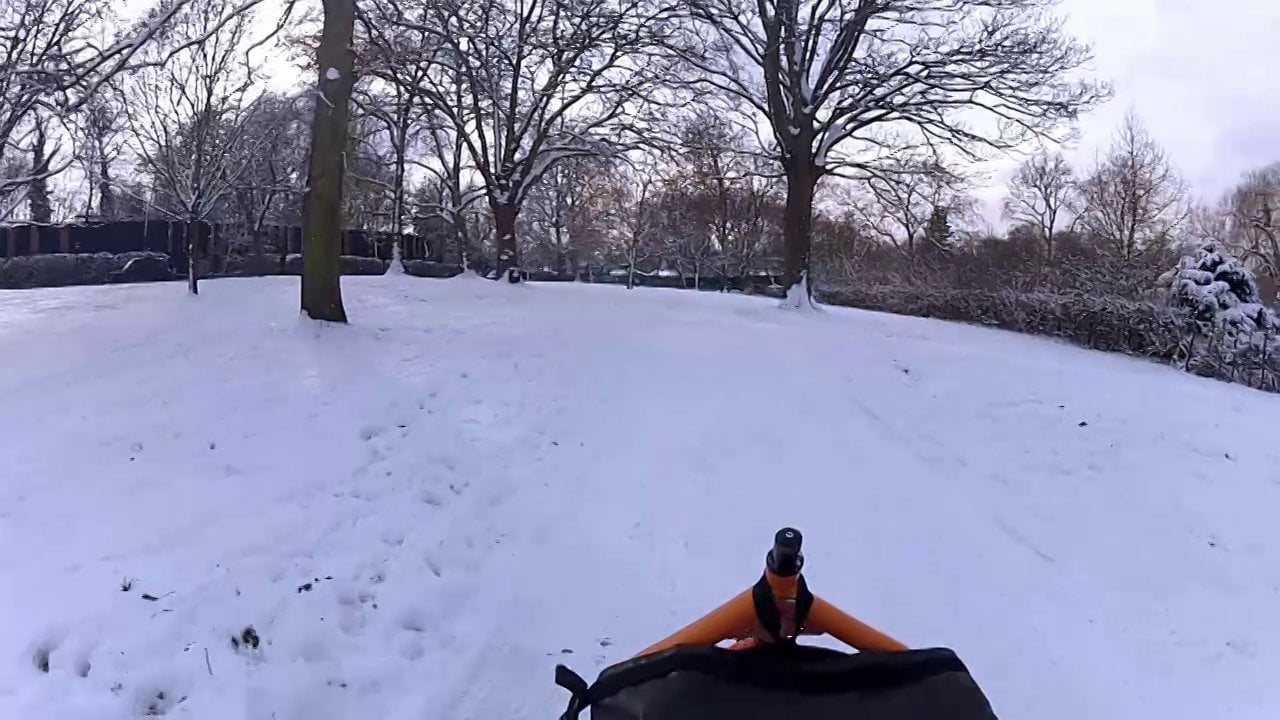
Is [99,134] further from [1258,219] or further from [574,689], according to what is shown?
[1258,219]

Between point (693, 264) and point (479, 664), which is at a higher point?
point (693, 264)

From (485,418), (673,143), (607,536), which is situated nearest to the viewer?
(607,536)

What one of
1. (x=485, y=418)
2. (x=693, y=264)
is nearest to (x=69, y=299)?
(x=485, y=418)

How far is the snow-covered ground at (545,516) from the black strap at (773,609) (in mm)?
2262

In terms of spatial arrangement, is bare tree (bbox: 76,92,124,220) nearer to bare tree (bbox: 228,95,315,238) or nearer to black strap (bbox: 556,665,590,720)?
bare tree (bbox: 228,95,315,238)

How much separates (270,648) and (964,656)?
12.4 ft

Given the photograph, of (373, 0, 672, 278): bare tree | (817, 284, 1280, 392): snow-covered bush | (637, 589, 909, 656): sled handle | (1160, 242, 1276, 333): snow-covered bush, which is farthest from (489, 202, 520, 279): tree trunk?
(637, 589, 909, 656): sled handle

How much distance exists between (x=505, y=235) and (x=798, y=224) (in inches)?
273

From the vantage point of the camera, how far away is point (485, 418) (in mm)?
7809

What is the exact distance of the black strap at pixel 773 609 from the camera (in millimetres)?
2180

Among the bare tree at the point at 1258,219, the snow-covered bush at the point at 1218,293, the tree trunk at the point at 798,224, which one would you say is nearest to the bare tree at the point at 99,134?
the tree trunk at the point at 798,224

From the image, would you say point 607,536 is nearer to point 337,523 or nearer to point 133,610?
point 337,523

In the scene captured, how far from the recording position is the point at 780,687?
2.08 metres

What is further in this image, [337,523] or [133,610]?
[337,523]
